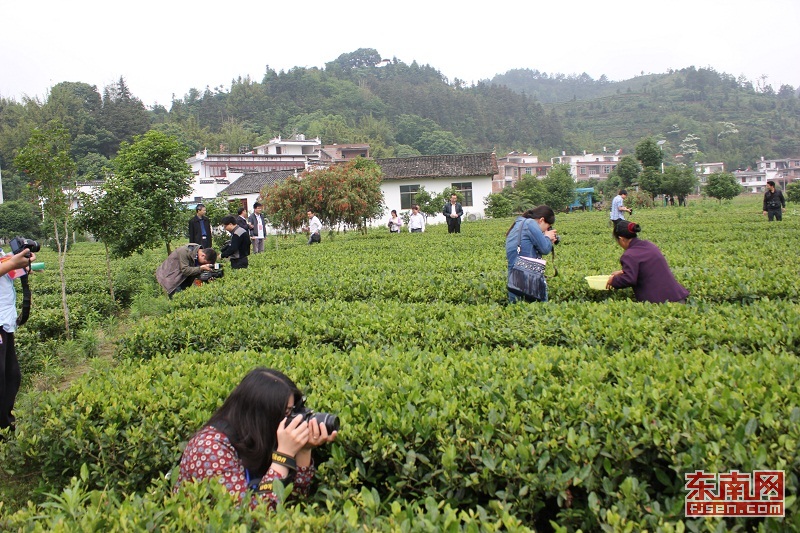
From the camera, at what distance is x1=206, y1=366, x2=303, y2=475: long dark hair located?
2916 millimetres

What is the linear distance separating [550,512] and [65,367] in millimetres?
6907

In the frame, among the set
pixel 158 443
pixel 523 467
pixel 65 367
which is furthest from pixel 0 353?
pixel 523 467

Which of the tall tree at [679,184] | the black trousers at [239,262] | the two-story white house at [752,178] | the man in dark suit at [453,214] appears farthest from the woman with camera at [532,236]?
the two-story white house at [752,178]

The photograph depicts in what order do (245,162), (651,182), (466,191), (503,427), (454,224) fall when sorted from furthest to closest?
(245,162), (466,191), (651,182), (454,224), (503,427)

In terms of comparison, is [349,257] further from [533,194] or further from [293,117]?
[293,117]

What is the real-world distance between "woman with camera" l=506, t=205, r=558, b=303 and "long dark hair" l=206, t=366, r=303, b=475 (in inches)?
165

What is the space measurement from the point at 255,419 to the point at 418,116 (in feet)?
318

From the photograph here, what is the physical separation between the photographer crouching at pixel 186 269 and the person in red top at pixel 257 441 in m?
6.43

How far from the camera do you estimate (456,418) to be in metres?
3.13

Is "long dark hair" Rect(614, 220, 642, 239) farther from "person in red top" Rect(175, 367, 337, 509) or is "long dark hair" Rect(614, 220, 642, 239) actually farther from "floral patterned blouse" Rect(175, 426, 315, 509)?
"floral patterned blouse" Rect(175, 426, 315, 509)

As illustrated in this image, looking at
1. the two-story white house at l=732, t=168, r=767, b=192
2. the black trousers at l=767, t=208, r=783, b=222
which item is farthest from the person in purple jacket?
Result: the two-story white house at l=732, t=168, r=767, b=192

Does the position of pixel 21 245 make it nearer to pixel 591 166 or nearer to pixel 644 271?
pixel 644 271

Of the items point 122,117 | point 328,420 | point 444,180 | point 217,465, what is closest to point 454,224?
point 328,420

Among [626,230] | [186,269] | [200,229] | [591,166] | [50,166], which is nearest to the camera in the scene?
[626,230]
